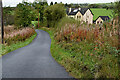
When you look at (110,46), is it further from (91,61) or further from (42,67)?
(42,67)

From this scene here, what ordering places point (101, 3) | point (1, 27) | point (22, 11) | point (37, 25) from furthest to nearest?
point (37, 25)
point (22, 11)
point (1, 27)
point (101, 3)

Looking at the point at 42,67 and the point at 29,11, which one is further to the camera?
the point at 29,11

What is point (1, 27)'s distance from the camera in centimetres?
1510

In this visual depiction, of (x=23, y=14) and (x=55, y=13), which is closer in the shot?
(x=23, y=14)

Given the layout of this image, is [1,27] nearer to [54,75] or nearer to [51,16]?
[54,75]

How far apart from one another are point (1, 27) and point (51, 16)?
28038 millimetres

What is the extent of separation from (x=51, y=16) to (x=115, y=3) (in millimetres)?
34463

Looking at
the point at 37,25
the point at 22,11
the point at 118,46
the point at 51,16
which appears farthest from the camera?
the point at 37,25

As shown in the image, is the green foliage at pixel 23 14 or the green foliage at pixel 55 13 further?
the green foliage at pixel 55 13

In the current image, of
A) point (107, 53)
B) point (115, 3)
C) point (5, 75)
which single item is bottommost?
point (5, 75)

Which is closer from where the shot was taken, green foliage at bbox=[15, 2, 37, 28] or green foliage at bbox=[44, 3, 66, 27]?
green foliage at bbox=[15, 2, 37, 28]

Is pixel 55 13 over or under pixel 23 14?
over

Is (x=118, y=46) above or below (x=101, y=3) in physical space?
below

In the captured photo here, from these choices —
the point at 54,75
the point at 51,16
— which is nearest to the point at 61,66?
the point at 54,75
